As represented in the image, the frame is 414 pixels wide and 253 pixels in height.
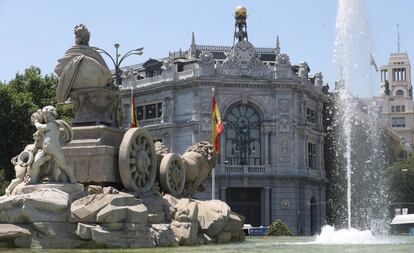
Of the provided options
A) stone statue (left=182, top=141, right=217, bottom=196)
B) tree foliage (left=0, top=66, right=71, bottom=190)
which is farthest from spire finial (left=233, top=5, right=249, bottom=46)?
stone statue (left=182, top=141, right=217, bottom=196)

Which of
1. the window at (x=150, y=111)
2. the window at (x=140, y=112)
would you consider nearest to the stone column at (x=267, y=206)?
the window at (x=150, y=111)

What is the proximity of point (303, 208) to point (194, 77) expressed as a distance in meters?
15.6

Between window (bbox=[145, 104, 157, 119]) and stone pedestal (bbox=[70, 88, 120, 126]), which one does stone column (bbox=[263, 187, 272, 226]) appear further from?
stone pedestal (bbox=[70, 88, 120, 126])

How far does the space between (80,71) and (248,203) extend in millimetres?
55922

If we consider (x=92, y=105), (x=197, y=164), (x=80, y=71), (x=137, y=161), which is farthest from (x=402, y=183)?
(x=80, y=71)

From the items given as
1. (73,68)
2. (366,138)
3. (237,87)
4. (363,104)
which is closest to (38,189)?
(73,68)

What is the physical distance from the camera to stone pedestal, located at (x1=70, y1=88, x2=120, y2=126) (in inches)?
603

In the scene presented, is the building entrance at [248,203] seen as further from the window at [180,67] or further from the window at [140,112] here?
the window at [180,67]

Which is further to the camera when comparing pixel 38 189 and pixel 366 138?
pixel 366 138

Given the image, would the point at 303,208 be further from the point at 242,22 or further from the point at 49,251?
the point at 49,251

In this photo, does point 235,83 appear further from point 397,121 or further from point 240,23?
point 397,121

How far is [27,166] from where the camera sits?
14.1 meters

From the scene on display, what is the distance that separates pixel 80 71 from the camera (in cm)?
1508

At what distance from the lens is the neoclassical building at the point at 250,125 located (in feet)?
226
